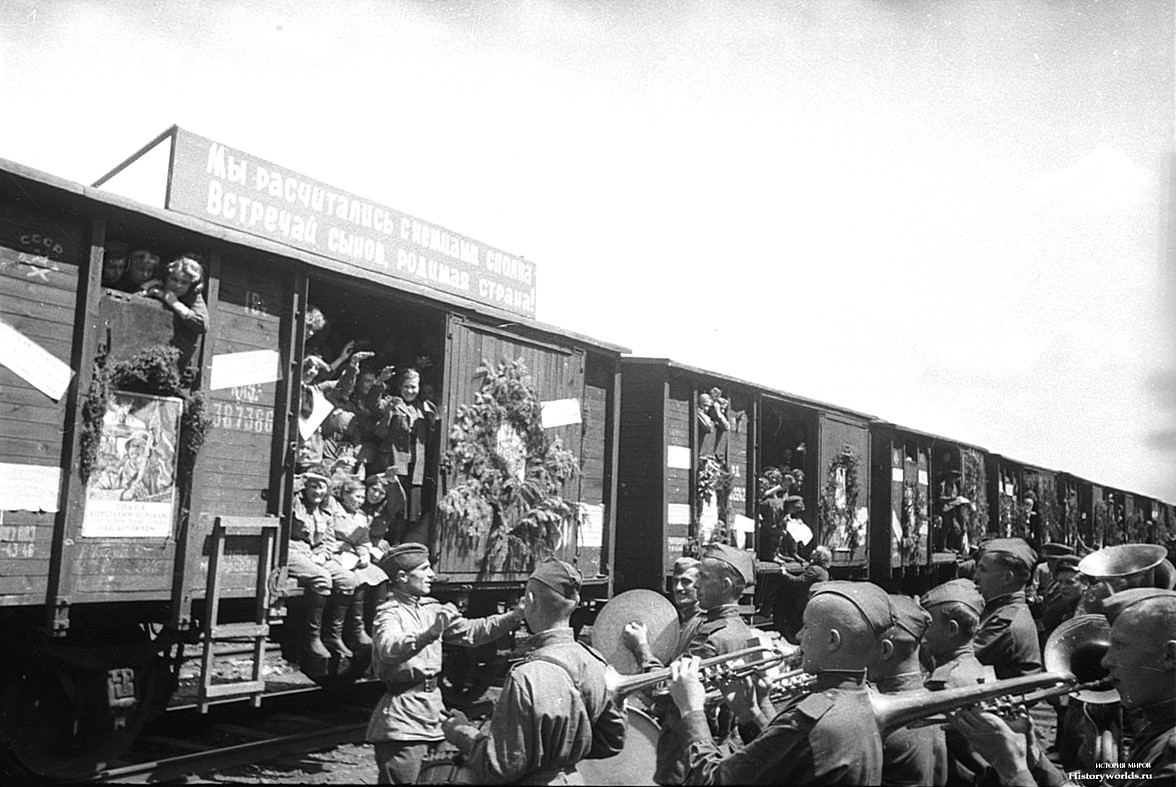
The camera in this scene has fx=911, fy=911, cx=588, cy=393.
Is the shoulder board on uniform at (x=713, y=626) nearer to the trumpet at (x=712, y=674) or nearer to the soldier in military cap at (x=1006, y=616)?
the trumpet at (x=712, y=674)

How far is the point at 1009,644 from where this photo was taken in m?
5.20

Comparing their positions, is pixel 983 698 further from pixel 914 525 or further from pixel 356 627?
pixel 914 525

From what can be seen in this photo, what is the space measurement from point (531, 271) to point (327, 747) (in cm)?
842

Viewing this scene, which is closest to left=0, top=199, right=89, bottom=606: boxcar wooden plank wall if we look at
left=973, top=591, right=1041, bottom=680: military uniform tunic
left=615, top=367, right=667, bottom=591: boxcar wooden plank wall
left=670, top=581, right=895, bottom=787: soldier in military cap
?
left=670, top=581, right=895, bottom=787: soldier in military cap

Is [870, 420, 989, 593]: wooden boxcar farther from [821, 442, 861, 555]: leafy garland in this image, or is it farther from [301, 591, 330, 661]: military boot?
[301, 591, 330, 661]: military boot

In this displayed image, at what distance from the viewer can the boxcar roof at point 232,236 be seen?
5.11 metres

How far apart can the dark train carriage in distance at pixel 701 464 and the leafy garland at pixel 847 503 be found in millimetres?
34

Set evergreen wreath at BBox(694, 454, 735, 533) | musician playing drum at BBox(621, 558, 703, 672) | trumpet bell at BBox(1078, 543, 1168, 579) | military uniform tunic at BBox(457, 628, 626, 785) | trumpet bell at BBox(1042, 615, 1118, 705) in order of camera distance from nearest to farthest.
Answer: military uniform tunic at BBox(457, 628, 626, 785) < trumpet bell at BBox(1042, 615, 1118, 705) < musician playing drum at BBox(621, 558, 703, 672) < trumpet bell at BBox(1078, 543, 1168, 579) < evergreen wreath at BBox(694, 454, 735, 533)

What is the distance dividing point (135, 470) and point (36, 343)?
936 millimetres

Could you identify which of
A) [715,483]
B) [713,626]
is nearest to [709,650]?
[713,626]

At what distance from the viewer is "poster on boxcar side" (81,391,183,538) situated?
543 centimetres

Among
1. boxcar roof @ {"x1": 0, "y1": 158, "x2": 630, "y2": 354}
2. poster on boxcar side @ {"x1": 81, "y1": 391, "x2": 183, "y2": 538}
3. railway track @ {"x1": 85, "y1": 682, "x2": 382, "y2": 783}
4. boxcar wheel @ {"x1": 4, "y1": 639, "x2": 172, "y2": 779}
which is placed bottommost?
railway track @ {"x1": 85, "y1": 682, "x2": 382, "y2": 783}

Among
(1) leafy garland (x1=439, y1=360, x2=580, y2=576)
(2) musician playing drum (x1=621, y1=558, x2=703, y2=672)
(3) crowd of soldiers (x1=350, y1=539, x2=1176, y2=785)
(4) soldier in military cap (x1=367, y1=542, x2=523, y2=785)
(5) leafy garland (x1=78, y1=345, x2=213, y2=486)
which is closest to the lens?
(3) crowd of soldiers (x1=350, y1=539, x2=1176, y2=785)

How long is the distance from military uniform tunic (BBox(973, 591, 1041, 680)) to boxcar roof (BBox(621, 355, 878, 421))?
560 cm
